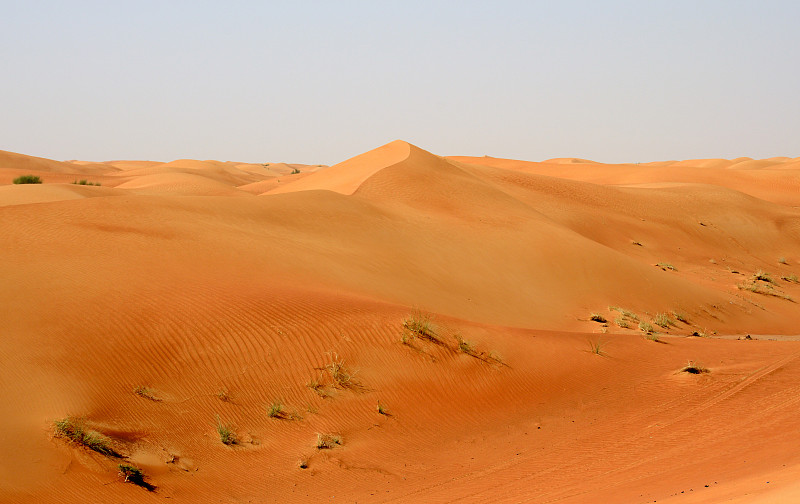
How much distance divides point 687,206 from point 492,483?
32.8 m

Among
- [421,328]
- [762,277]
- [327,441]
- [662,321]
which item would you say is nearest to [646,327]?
[662,321]

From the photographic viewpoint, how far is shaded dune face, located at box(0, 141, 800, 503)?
8.13 meters

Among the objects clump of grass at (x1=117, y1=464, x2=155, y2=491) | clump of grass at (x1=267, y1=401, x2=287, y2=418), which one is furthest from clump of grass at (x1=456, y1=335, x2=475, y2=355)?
clump of grass at (x1=117, y1=464, x2=155, y2=491)

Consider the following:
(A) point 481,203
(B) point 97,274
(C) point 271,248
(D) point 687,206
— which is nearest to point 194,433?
(B) point 97,274

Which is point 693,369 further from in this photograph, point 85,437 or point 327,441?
point 85,437

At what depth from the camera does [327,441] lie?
30.4 ft

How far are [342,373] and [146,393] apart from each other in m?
2.69

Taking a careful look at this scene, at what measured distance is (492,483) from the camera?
824cm

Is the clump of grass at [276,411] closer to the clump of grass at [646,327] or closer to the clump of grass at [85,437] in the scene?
the clump of grass at [85,437]

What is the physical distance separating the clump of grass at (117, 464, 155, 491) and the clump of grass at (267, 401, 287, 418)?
1973mm

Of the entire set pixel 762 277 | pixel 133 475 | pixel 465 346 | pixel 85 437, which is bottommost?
pixel 133 475

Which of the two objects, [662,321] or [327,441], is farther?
[662,321]

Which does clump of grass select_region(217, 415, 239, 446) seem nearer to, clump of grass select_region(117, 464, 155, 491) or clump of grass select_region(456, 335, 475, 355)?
clump of grass select_region(117, 464, 155, 491)

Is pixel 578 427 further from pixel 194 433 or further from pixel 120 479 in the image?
pixel 120 479
